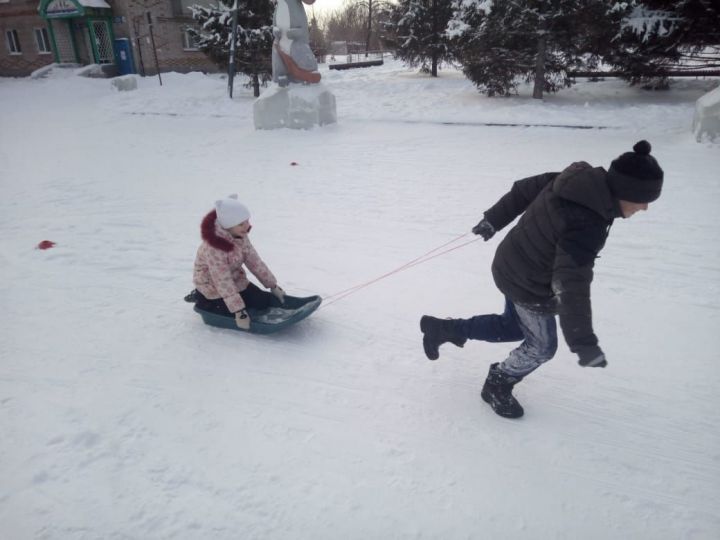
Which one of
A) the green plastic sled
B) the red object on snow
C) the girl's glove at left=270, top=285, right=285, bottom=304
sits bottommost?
the red object on snow

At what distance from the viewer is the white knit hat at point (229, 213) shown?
2980 millimetres

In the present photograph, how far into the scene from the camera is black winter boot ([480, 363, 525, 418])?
2.62m

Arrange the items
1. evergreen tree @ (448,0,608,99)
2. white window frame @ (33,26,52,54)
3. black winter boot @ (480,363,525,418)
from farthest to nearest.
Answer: white window frame @ (33,26,52,54), evergreen tree @ (448,0,608,99), black winter boot @ (480,363,525,418)

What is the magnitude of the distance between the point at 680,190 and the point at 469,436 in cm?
512

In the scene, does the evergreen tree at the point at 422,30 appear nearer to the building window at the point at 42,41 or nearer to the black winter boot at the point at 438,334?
the black winter boot at the point at 438,334

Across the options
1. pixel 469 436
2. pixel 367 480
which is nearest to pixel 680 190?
pixel 469 436

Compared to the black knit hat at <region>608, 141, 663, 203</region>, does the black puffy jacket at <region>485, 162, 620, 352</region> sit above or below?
below

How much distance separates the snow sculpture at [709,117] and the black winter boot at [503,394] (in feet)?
24.4

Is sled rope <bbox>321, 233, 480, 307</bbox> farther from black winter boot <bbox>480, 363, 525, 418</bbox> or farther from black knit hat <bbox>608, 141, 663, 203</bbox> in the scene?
black knit hat <bbox>608, 141, 663, 203</bbox>

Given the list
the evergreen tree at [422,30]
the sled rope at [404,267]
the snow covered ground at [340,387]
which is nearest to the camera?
the snow covered ground at [340,387]

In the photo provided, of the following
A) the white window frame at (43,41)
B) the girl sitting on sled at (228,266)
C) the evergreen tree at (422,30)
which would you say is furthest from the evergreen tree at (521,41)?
the white window frame at (43,41)

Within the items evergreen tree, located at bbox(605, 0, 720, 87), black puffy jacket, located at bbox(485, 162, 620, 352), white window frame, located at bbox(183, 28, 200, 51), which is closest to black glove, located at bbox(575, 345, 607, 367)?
black puffy jacket, located at bbox(485, 162, 620, 352)

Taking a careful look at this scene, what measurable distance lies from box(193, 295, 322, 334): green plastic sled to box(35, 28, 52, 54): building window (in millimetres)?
27434

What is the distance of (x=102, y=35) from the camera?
22.4 m
